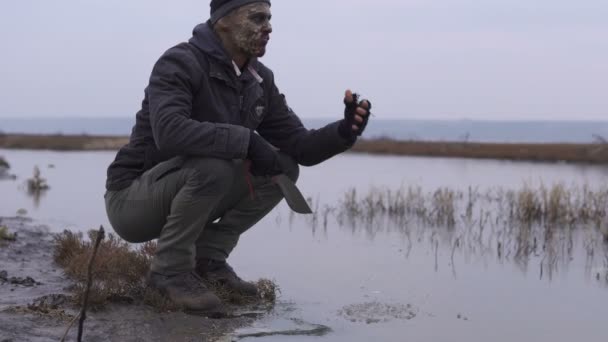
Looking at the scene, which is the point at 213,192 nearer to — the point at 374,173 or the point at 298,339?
the point at 298,339

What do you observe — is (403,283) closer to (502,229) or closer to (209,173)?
(209,173)

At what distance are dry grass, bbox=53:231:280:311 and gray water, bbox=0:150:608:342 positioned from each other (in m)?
0.30

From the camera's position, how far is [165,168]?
14.3 ft

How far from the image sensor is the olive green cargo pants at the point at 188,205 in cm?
425

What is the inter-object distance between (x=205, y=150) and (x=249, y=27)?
30.5 inches

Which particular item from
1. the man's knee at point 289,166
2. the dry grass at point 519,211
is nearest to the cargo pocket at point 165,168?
the man's knee at point 289,166

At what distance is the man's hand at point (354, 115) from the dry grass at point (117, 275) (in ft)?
3.65

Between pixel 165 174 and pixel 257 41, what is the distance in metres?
0.89

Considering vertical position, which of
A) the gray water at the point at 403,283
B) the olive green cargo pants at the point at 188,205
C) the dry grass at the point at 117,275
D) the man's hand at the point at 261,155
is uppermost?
the man's hand at the point at 261,155

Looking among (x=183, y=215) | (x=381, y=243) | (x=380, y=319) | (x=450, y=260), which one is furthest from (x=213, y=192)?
(x=381, y=243)

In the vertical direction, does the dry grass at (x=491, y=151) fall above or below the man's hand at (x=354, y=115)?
below

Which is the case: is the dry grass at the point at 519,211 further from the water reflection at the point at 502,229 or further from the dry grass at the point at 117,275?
the dry grass at the point at 117,275

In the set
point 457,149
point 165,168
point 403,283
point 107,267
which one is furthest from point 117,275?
point 457,149

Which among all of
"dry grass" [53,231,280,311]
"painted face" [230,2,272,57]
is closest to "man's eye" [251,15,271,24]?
"painted face" [230,2,272,57]
